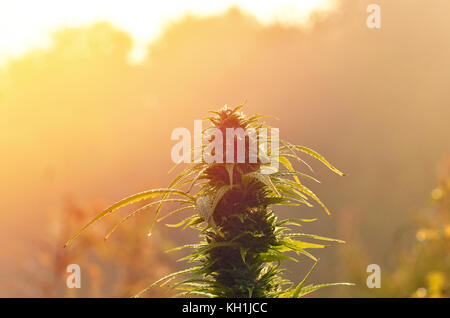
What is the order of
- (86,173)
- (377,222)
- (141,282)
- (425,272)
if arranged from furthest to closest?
(86,173), (377,222), (141,282), (425,272)

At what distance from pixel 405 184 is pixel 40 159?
16010mm

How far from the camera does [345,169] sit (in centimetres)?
2191

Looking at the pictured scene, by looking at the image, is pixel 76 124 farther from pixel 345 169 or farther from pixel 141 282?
pixel 141 282

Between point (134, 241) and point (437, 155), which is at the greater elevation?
point (437, 155)

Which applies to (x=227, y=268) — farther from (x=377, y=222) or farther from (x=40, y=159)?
(x=40, y=159)

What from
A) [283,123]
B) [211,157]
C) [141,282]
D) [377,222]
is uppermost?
[283,123]

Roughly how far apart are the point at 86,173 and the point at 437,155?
53.0 ft

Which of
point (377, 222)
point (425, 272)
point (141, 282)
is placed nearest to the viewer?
point (425, 272)

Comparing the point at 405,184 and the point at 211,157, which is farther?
the point at 405,184

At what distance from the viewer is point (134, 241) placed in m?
5.95

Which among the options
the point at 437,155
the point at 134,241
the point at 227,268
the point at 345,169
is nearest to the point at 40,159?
the point at 345,169
